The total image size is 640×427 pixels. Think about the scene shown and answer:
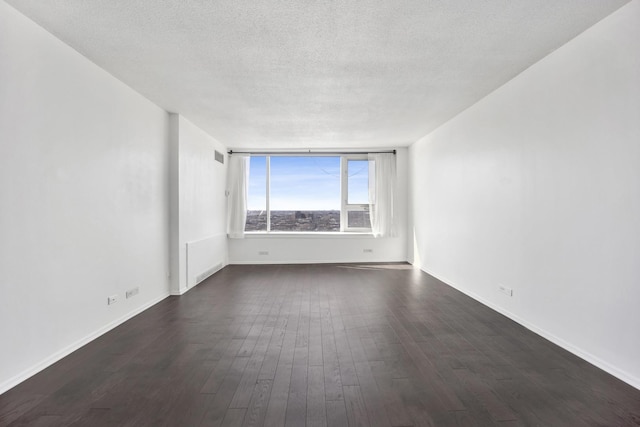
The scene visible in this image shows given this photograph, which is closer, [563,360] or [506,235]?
[563,360]

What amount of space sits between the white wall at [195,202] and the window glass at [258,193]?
2.41ft

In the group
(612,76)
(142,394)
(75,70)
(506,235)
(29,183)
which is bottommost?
(142,394)

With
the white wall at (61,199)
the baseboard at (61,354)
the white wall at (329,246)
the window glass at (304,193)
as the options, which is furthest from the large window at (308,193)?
the baseboard at (61,354)

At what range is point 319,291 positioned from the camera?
187 inches

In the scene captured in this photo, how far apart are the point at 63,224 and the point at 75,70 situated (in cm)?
130

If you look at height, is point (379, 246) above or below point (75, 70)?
below

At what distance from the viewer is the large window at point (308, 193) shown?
291 inches

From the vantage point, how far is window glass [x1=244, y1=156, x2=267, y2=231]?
24.2 ft

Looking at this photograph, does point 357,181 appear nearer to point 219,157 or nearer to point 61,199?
point 219,157

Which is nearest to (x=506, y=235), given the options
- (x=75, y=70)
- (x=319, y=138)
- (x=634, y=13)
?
(x=634, y=13)

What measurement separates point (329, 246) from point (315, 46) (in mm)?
5002

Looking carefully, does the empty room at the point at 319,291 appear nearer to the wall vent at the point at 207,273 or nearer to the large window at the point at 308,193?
the wall vent at the point at 207,273

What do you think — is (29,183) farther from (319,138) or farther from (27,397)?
(319,138)

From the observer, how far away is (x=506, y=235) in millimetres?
3566
